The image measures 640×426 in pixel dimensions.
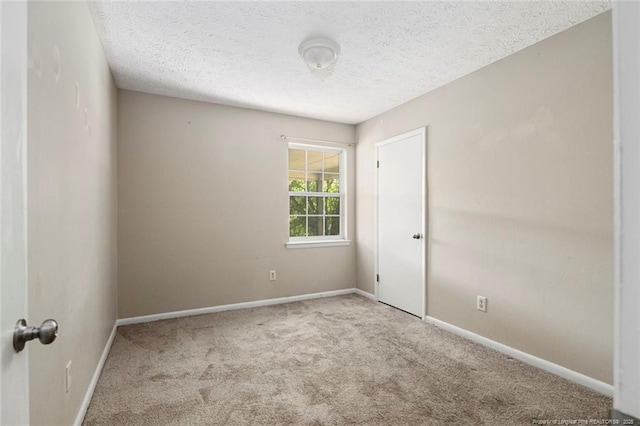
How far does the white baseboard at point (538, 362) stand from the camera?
2139 millimetres

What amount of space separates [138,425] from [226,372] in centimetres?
67

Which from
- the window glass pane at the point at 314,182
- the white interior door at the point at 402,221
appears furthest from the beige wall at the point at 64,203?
the white interior door at the point at 402,221

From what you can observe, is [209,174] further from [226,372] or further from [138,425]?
[138,425]

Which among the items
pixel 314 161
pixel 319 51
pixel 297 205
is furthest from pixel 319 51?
pixel 297 205

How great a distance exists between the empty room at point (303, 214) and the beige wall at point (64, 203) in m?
0.02

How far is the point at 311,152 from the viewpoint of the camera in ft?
15.1

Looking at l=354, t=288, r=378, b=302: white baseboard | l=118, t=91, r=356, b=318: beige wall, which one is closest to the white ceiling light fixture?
l=118, t=91, r=356, b=318: beige wall

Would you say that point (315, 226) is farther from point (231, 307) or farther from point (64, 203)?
point (64, 203)

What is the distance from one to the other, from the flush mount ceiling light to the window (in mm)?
1905

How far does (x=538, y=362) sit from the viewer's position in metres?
2.48

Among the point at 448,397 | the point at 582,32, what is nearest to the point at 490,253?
the point at 448,397

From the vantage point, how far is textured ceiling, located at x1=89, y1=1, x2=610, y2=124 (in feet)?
6.91

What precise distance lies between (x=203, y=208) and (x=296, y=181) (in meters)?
1.28
